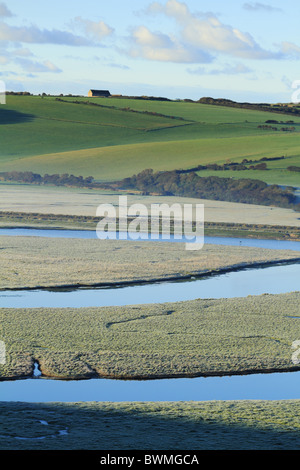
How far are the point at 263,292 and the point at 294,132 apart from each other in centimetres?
5907

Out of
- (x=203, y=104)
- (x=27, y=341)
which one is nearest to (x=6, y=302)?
(x=27, y=341)

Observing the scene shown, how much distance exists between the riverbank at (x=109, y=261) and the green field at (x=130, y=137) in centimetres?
2676

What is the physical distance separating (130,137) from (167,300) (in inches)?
2404

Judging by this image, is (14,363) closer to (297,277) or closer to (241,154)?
(297,277)

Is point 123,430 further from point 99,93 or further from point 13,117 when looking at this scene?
point 99,93

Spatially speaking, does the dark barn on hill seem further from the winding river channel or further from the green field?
the winding river channel

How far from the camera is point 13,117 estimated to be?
3351 inches

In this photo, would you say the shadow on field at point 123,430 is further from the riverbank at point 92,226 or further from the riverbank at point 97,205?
the riverbank at point 97,205

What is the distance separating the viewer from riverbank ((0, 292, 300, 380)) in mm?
12867

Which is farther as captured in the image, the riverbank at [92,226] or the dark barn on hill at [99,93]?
the dark barn on hill at [99,93]

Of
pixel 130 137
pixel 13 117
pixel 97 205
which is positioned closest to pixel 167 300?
pixel 97 205

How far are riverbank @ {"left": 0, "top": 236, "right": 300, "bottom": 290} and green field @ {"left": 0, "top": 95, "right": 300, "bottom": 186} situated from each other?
1054 inches

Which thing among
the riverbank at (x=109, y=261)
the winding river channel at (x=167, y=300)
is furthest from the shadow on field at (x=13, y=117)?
the riverbank at (x=109, y=261)

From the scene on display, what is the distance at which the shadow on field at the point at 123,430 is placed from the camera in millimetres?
8938
